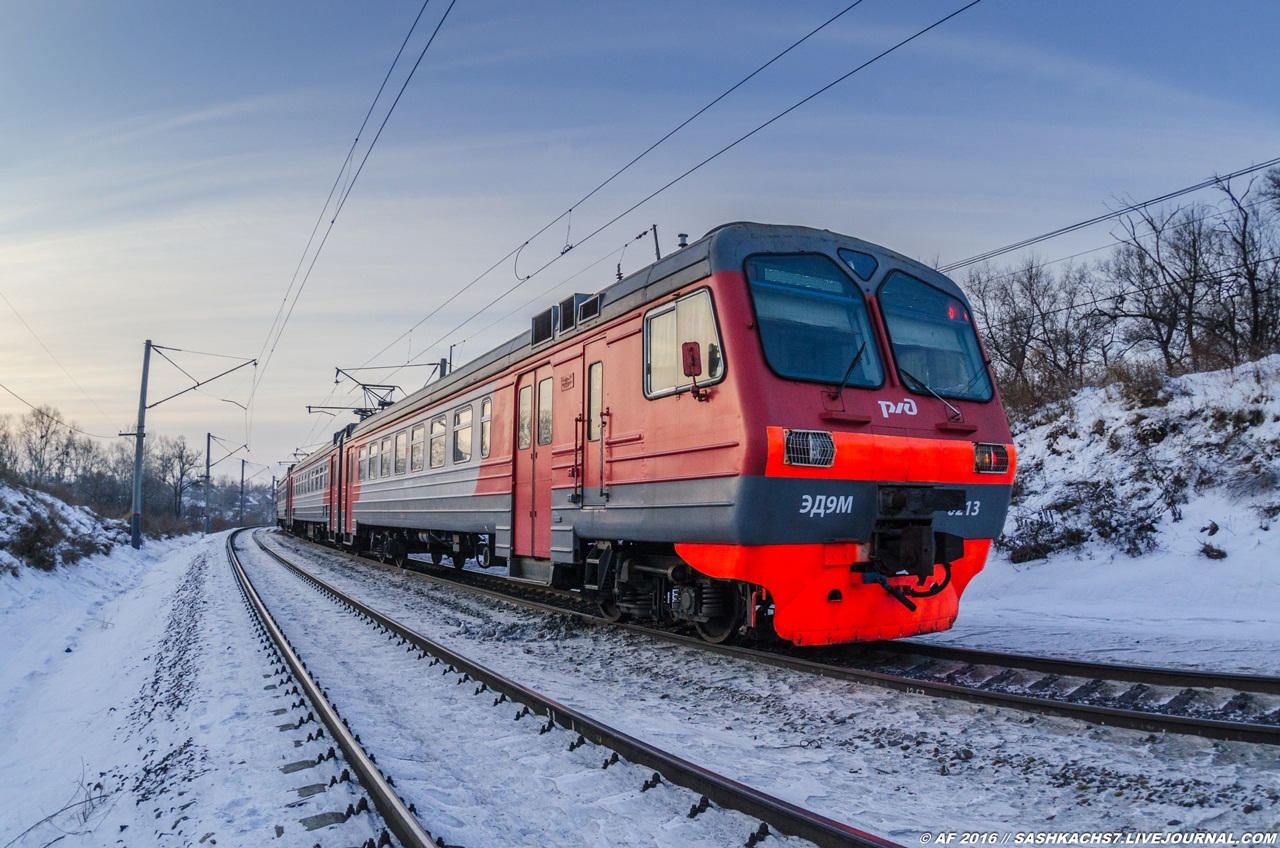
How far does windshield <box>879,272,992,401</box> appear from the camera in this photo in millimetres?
6691

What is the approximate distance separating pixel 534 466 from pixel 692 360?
367 centimetres

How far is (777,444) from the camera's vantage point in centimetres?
564

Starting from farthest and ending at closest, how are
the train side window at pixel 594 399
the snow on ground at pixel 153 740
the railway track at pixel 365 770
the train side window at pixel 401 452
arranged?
the train side window at pixel 401 452
the train side window at pixel 594 399
the snow on ground at pixel 153 740
the railway track at pixel 365 770

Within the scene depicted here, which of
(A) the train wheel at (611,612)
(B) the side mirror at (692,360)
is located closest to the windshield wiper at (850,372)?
(B) the side mirror at (692,360)

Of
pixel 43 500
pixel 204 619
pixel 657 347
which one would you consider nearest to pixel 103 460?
pixel 43 500

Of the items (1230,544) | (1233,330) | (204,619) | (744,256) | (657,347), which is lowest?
(204,619)

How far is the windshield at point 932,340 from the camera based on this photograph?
6.69 meters

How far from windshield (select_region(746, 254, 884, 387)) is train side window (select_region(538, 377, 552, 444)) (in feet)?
11.5

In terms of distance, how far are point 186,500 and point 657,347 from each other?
422ft

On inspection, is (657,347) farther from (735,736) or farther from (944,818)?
(944,818)

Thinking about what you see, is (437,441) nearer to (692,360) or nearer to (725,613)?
(725,613)

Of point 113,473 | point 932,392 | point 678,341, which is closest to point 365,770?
point 678,341

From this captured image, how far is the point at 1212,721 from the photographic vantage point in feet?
13.4

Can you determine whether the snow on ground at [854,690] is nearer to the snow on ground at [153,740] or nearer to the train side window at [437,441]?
the snow on ground at [153,740]
